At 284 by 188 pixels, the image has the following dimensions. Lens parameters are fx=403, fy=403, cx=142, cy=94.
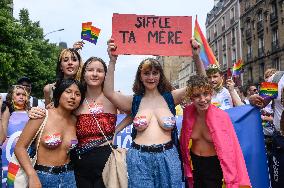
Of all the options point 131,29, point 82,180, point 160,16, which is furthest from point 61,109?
point 160,16

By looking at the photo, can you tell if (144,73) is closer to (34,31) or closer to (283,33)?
(283,33)

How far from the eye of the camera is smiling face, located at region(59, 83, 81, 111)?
3.87 meters

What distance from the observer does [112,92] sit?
4.15 m

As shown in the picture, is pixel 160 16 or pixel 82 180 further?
pixel 160 16

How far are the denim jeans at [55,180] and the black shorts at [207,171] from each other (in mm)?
1293

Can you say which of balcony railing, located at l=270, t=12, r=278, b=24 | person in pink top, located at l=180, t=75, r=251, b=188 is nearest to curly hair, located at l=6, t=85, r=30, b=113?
person in pink top, located at l=180, t=75, r=251, b=188

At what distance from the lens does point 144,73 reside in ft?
13.7

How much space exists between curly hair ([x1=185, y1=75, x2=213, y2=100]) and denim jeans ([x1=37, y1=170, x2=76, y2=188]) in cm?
143

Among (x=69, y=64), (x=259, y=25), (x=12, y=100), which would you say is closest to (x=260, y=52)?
(x=259, y=25)

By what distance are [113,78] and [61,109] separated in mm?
629

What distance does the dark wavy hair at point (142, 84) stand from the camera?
13.6 ft

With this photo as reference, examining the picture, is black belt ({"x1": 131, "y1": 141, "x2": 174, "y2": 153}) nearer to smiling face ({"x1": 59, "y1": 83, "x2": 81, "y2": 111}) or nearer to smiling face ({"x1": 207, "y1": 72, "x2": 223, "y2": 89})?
smiling face ({"x1": 59, "y1": 83, "x2": 81, "y2": 111})

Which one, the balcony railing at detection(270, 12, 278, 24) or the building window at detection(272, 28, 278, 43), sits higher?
the balcony railing at detection(270, 12, 278, 24)

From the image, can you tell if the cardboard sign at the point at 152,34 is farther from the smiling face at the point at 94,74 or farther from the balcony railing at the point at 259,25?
the balcony railing at the point at 259,25
